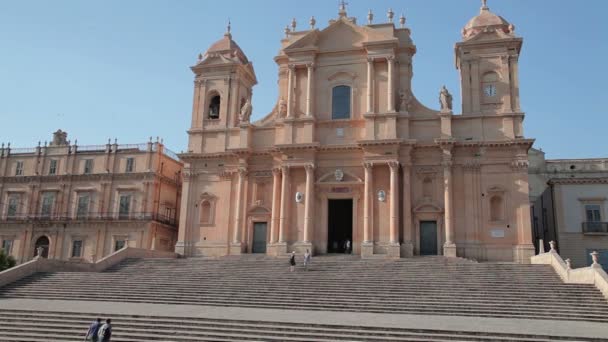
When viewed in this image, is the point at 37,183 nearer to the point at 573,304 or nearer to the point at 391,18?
the point at 391,18

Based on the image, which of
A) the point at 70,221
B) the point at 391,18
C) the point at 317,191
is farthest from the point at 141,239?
the point at 391,18

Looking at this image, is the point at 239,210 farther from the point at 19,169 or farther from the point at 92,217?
the point at 19,169

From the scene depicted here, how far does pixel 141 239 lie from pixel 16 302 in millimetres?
19158

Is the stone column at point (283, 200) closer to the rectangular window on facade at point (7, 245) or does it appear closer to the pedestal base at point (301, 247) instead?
the pedestal base at point (301, 247)

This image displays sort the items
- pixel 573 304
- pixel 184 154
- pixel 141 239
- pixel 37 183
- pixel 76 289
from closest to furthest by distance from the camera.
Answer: pixel 573 304 < pixel 76 289 < pixel 184 154 < pixel 141 239 < pixel 37 183

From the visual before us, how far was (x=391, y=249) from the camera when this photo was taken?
29.8 metres

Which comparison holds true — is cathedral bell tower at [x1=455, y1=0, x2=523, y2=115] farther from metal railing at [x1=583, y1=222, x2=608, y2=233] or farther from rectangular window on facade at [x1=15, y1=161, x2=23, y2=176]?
rectangular window on facade at [x1=15, y1=161, x2=23, y2=176]

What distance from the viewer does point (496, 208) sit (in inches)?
1219

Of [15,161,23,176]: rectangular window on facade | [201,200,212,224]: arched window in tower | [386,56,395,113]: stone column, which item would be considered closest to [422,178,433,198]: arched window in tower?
[386,56,395,113]: stone column

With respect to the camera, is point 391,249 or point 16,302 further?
point 391,249

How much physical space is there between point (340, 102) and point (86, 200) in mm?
22090

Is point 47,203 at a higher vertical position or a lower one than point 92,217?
higher

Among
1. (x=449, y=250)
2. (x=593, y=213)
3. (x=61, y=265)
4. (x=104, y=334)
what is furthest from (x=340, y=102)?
(x=104, y=334)

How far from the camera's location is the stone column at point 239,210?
33.3m
